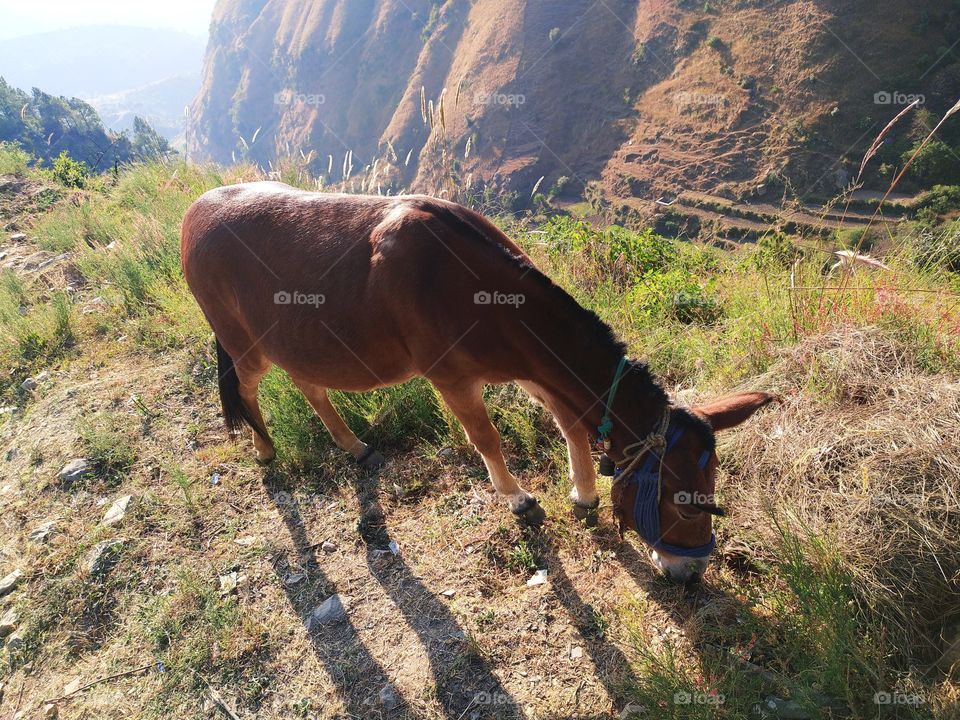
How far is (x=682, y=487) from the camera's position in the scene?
7.67ft

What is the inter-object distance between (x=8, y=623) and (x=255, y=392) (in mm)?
2053

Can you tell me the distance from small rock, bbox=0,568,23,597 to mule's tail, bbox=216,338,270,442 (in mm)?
1606

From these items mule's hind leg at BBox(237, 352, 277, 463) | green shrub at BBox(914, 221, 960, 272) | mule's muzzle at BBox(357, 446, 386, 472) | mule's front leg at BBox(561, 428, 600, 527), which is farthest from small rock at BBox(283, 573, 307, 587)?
green shrub at BBox(914, 221, 960, 272)

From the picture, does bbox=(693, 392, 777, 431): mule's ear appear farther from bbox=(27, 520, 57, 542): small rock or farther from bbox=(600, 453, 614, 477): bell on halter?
bbox=(27, 520, 57, 542): small rock

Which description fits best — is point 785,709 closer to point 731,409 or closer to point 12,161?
point 731,409

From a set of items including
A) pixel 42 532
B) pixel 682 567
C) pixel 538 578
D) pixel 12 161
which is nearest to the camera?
pixel 682 567

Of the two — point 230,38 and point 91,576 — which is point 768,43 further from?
point 230,38

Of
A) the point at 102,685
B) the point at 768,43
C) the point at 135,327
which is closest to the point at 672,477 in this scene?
the point at 102,685

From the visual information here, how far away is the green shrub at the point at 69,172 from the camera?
11.0 m

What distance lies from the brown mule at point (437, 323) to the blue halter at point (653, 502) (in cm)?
2

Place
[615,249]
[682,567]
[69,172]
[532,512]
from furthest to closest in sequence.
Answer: [69,172] < [615,249] < [532,512] < [682,567]

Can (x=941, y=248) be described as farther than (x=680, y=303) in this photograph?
No

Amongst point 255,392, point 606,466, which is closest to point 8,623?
point 255,392

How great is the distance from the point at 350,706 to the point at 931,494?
2.97m
